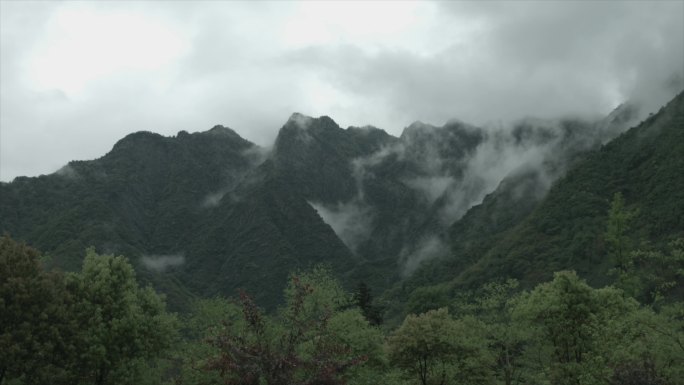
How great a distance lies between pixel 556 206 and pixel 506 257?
2219 centimetres

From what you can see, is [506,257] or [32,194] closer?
[506,257]

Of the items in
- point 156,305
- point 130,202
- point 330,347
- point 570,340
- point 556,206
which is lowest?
point 570,340

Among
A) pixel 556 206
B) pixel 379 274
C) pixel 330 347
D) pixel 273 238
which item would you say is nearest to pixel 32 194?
pixel 273 238

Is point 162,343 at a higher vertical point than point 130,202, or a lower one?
lower

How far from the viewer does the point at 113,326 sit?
32.7 metres

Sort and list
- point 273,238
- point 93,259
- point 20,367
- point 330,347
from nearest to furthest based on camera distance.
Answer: point 330,347
point 20,367
point 93,259
point 273,238

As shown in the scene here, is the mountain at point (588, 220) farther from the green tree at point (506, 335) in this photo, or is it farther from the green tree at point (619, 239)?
the green tree at point (506, 335)

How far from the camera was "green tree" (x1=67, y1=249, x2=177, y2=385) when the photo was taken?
3189cm

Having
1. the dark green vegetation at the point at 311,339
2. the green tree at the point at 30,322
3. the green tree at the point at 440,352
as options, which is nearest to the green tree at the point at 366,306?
the dark green vegetation at the point at 311,339

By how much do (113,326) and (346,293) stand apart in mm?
28134

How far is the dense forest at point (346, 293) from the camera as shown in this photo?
85.0 ft

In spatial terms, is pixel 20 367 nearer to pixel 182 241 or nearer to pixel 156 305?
pixel 156 305

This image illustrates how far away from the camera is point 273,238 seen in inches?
7288

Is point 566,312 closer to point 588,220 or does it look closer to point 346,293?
point 346,293
